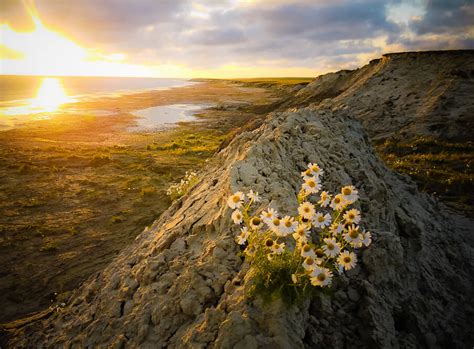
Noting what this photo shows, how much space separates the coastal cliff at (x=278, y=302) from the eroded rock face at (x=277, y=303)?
19 mm

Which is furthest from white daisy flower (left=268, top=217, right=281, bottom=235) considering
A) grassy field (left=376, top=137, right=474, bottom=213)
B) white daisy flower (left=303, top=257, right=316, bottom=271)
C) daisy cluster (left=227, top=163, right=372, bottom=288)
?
grassy field (left=376, top=137, right=474, bottom=213)

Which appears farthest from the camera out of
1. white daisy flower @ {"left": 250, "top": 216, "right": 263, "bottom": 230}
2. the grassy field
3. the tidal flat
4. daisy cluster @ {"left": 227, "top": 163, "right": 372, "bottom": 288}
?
the grassy field

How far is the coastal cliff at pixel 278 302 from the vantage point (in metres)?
3.59

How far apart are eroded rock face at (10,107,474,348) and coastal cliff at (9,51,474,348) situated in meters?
0.02

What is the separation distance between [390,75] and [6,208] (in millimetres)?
33420

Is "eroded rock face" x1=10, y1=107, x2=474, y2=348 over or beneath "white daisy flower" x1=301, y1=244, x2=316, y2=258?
beneath

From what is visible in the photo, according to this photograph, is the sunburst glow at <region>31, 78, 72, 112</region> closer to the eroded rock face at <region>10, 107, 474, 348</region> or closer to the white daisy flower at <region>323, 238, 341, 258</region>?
the eroded rock face at <region>10, 107, 474, 348</region>

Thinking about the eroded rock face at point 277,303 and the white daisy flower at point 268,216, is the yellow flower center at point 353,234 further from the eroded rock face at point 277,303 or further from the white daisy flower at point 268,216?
the eroded rock face at point 277,303

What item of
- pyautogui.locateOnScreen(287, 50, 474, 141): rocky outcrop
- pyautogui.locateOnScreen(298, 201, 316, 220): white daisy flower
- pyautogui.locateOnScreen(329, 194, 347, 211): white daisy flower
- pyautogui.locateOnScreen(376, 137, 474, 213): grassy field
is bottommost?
pyautogui.locateOnScreen(376, 137, 474, 213): grassy field

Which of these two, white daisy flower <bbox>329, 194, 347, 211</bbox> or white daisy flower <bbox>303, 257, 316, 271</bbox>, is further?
white daisy flower <bbox>329, 194, 347, 211</bbox>

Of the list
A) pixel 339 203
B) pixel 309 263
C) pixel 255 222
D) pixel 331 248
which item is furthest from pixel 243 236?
pixel 339 203

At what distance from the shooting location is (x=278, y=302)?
11.1 ft

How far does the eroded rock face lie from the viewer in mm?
3570

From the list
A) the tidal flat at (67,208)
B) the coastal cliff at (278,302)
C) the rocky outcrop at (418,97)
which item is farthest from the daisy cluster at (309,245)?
the rocky outcrop at (418,97)
